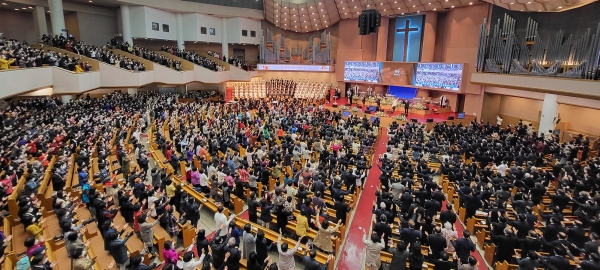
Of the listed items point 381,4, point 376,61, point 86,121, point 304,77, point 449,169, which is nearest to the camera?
point 449,169

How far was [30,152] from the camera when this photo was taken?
35.1 feet

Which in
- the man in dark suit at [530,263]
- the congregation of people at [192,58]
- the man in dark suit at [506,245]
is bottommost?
the man in dark suit at [506,245]

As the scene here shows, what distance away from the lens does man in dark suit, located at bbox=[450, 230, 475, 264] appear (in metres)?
5.93

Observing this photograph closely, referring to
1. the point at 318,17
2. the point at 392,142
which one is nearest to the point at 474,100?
the point at 392,142

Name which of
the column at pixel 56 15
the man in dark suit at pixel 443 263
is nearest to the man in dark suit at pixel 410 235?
the man in dark suit at pixel 443 263

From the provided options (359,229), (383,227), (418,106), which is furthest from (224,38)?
(383,227)

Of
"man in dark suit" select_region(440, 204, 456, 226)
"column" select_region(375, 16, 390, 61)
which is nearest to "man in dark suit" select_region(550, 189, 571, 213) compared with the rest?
"man in dark suit" select_region(440, 204, 456, 226)

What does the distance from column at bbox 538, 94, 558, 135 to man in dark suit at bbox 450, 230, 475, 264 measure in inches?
563

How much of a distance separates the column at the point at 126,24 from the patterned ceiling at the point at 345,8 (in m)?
11.9

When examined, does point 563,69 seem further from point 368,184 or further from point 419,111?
point 368,184

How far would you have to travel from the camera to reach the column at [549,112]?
16172mm

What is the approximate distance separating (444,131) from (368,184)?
646cm

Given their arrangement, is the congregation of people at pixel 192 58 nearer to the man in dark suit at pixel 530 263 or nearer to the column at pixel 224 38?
the column at pixel 224 38

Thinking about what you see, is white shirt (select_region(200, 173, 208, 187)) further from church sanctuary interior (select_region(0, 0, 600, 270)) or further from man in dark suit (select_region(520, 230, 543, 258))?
man in dark suit (select_region(520, 230, 543, 258))
